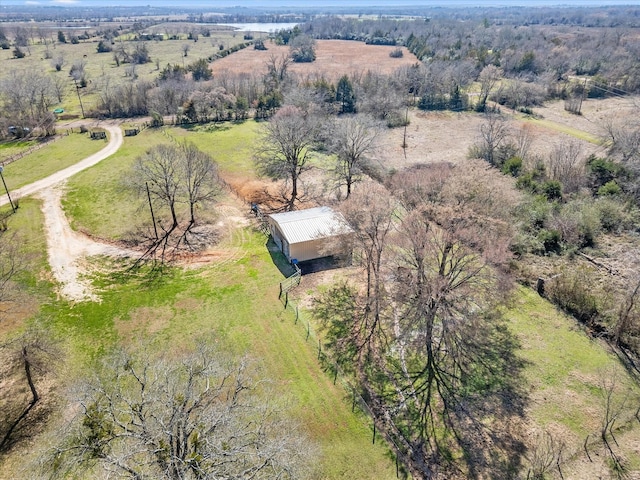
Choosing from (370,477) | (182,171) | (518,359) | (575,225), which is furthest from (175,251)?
(575,225)

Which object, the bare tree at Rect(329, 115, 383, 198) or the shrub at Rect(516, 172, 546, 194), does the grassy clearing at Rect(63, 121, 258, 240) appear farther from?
the shrub at Rect(516, 172, 546, 194)

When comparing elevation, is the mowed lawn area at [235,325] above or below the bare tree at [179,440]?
below

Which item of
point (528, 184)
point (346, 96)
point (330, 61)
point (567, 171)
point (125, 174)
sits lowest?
point (125, 174)

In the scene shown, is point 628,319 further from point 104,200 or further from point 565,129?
point 565,129

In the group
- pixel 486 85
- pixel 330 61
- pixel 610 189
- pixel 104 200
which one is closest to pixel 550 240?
pixel 610 189

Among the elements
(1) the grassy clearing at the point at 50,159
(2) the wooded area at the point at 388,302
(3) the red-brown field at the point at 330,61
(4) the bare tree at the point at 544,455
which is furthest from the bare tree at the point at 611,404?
(3) the red-brown field at the point at 330,61

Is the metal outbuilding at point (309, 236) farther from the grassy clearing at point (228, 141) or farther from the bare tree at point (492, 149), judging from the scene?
the bare tree at point (492, 149)

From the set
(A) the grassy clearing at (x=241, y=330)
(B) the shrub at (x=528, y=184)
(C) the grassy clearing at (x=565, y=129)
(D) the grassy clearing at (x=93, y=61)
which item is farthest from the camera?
(D) the grassy clearing at (x=93, y=61)
